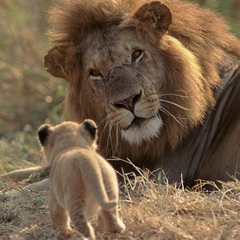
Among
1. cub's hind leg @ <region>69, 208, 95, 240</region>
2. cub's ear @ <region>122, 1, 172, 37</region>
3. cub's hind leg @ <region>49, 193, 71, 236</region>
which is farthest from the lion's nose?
cub's hind leg @ <region>69, 208, 95, 240</region>

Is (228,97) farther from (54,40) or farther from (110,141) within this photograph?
(54,40)

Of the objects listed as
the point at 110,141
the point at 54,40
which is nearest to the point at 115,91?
the point at 110,141

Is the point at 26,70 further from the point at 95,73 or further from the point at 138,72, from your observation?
the point at 138,72

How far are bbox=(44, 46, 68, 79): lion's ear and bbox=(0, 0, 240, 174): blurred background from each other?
332 cm

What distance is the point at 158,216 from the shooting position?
181 inches

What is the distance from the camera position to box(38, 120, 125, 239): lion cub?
4.01 m

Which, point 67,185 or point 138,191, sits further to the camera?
point 138,191

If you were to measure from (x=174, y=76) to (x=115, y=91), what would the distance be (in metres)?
0.55

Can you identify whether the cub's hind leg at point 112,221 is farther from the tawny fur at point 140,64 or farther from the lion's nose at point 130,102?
the tawny fur at point 140,64

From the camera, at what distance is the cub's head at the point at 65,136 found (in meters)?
4.53

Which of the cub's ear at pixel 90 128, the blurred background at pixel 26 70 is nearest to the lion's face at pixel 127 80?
the cub's ear at pixel 90 128

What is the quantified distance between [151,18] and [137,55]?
0.96 ft

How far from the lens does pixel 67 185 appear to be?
13.5ft

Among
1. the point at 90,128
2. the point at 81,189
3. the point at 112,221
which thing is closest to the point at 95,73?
the point at 90,128
